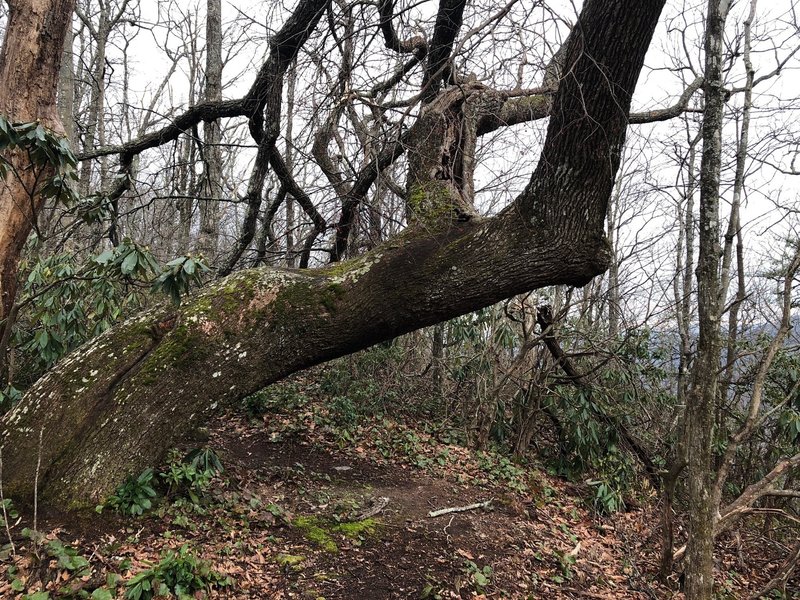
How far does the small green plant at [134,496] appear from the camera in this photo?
2.68m

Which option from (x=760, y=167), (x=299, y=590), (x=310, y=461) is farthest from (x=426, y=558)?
(x=760, y=167)

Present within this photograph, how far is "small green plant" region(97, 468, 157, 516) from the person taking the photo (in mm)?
2678

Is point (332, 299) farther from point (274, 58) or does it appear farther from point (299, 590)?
point (274, 58)

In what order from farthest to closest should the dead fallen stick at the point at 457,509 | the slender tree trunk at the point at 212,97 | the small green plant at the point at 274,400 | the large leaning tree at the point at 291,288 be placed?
the slender tree trunk at the point at 212,97
the small green plant at the point at 274,400
the dead fallen stick at the point at 457,509
the large leaning tree at the point at 291,288

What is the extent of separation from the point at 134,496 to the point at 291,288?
1498mm

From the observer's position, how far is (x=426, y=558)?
3189 millimetres

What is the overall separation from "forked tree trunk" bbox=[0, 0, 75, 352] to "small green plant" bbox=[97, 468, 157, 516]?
4.30 feet

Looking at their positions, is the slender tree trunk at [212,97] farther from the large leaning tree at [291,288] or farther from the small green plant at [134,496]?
the small green plant at [134,496]

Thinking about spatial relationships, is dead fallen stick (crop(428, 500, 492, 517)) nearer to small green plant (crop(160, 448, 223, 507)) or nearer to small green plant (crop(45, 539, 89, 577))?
small green plant (crop(160, 448, 223, 507))

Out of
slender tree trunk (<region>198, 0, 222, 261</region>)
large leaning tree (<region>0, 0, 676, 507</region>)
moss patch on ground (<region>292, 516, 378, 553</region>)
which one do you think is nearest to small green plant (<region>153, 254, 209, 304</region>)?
large leaning tree (<region>0, 0, 676, 507</region>)

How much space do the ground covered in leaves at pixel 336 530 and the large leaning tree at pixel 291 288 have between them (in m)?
0.33

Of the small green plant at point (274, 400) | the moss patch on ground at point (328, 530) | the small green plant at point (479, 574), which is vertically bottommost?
the small green plant at point (479, 574)

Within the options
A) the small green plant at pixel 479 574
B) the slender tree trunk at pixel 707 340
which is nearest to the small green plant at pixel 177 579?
the small green plant at pixel 479 574

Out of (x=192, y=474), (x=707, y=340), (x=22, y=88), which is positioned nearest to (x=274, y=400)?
(x=192, y=474)
